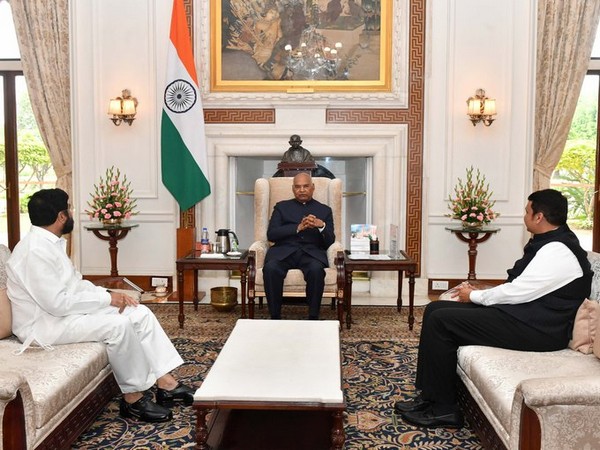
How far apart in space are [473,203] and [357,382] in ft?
9.59

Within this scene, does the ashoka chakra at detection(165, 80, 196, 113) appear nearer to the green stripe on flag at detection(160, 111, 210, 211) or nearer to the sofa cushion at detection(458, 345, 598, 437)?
the green stripe on flag at detection(160, 111, 210, 211)

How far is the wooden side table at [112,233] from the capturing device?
646 cm

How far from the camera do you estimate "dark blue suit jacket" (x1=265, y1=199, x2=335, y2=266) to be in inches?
216

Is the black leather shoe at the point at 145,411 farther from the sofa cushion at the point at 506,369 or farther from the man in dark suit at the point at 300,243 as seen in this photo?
the man in dark suit at the point at 300,243

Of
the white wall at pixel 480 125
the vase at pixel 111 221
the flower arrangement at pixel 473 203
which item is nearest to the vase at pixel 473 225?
the flower arrangement at pixel 473 203

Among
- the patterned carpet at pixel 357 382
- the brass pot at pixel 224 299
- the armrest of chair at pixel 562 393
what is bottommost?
the patterned carpet at pixel 357 382

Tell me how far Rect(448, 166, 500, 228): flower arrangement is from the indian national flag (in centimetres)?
260

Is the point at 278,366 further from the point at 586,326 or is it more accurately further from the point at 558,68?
the point at 558,68

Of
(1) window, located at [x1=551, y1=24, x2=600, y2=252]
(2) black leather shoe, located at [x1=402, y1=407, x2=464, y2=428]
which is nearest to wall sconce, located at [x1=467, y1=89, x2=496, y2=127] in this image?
(1) window, located at [x1=551, y1=24, x2=600, y2=252]

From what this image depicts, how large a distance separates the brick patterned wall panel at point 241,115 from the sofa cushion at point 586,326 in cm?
436

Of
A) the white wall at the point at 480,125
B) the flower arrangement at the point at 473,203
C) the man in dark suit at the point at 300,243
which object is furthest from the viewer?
the white wall at the point at 480,125

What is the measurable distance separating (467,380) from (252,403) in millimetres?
1240

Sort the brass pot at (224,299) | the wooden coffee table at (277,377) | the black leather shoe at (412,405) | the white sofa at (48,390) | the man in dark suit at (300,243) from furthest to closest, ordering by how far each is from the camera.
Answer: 1. the brass pot at (224,299)
2. the man in dark suit at (300,243)
3. the black leather shoe at (412,405)
4. the wooden coffee table at (277,377)
5. the white sofa at (48,390)

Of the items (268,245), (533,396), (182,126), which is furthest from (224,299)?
(533,396)
